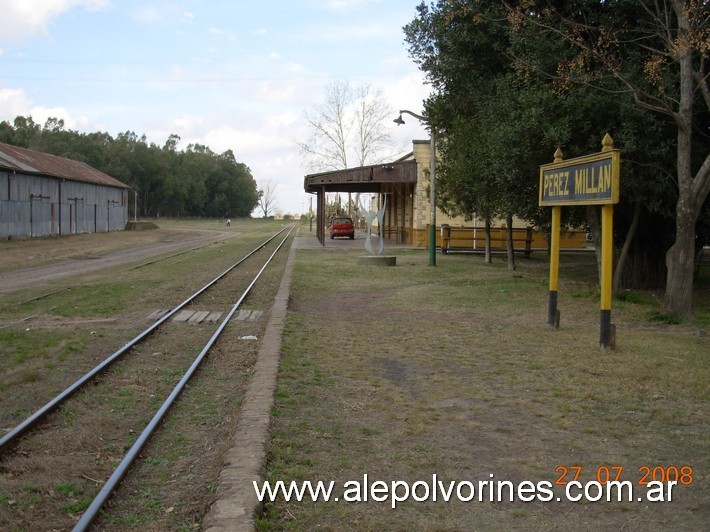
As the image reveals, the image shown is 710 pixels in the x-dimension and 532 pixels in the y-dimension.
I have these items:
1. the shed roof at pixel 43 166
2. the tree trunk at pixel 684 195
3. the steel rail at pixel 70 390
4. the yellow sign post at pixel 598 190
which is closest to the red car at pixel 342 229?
the shed roof at pixel 43 166

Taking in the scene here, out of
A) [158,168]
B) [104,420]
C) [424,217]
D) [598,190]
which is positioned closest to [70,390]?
[104,420]

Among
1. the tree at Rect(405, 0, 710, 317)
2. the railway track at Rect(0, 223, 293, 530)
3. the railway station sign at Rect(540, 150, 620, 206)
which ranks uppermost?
the tree at Rect(405, 0, 710, 317)

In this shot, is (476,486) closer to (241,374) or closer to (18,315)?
(241,374)

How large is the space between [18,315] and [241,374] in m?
6.97

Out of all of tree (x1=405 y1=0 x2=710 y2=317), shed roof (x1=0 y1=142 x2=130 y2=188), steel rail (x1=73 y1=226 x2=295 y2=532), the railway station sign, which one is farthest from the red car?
steel rail (x1=73 y1=226 x2=295 y2=532)

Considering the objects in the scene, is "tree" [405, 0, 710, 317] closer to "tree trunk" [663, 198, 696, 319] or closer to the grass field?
"tree trunk" [663, 198, 696, 319]

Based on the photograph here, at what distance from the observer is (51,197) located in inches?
1702

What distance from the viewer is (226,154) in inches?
5896

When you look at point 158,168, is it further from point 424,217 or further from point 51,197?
point 424,217

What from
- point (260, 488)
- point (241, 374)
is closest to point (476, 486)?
point (260, 488)

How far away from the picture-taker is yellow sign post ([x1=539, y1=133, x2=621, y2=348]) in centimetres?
879
